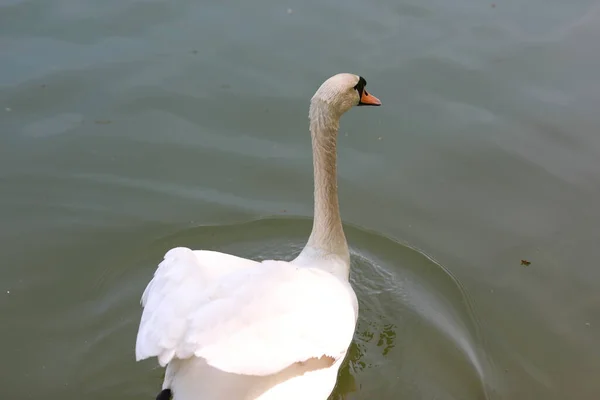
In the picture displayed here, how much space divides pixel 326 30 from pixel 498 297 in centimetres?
371

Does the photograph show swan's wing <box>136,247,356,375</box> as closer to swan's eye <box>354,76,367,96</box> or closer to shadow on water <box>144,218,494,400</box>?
shadow on water <box>144,218,494,400</box>

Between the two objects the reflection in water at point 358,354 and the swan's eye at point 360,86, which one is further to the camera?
the swan's eye at point 360,86

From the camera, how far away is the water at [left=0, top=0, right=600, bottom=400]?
15.2ft

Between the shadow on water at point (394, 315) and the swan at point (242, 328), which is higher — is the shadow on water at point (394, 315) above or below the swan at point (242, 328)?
below

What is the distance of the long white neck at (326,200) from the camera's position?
185 inches

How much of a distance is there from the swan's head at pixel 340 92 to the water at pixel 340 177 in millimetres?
1285

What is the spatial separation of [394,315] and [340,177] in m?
1.58

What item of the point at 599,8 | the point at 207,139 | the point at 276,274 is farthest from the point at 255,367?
the point at 599,8

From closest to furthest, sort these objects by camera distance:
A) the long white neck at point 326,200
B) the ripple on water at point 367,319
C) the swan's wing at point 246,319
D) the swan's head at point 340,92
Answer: the swan's wing at point 246,319, the ripple on water at point 367,319, the swan's head at point 340,92, the long white neck at point 326,200

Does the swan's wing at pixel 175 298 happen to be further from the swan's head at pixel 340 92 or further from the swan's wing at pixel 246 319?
the swan's head at pixel 340 92

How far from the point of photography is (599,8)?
26.0ft

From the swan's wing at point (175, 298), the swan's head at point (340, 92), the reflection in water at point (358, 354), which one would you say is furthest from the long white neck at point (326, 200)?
the swan's wing at point (175, 298)

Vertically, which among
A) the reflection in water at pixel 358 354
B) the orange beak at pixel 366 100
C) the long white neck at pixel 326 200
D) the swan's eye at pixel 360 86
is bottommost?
the reflection in water at pixel 358 354

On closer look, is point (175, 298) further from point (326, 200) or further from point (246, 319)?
point (326, 200)
